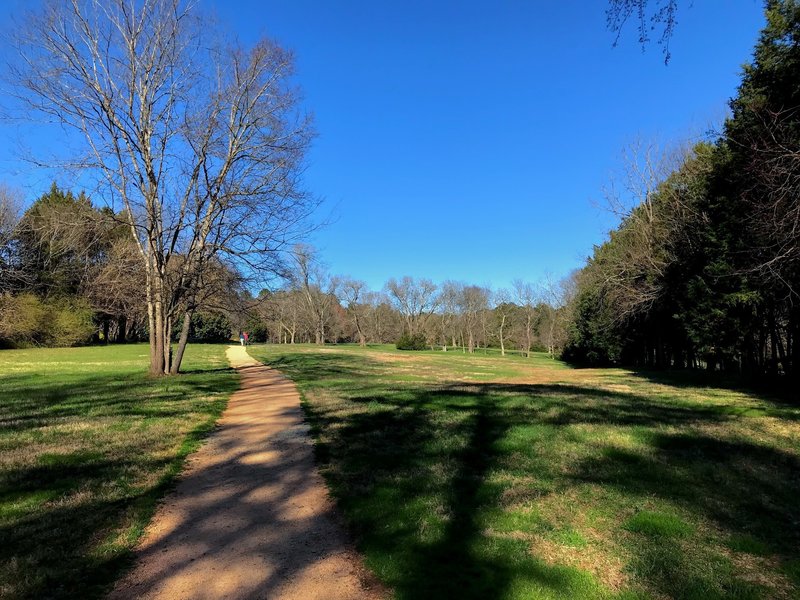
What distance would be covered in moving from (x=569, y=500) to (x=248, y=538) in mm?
3155

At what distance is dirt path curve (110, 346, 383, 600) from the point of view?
3424 millimetres

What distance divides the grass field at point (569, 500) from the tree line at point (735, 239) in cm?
542

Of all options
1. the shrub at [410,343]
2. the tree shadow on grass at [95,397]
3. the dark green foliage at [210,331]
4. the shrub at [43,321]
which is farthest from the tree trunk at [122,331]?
the tree shadow on grass at [95,397]

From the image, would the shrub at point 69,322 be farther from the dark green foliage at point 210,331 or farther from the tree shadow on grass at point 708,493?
the tree shadow on grass at point 708,493

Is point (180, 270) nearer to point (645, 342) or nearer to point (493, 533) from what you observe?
point (493, 533)

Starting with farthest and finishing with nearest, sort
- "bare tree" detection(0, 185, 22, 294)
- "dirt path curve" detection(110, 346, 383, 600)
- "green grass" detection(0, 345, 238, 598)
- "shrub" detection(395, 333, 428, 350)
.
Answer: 1. "shrub" detection(395, 333, 428, 350)
2. "bare tree" detection(0, 185, 22, 294)
3. "green grass" detection(0, 345, 238, 598)
4. "dirt path curve" detection(110, 346, 383, 600)

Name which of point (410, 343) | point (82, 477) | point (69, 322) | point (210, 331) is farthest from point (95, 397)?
point (210, 331)

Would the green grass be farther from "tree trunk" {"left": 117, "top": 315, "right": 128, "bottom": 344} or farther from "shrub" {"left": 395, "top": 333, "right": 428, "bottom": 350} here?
"tree trunk" {"left": 117, "top": 315, "right": 128, "bottom": 344}

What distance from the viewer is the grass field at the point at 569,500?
3.50 m

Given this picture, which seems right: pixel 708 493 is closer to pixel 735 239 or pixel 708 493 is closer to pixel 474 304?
pixel 735 239

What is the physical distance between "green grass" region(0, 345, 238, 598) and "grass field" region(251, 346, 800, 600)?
204 cm

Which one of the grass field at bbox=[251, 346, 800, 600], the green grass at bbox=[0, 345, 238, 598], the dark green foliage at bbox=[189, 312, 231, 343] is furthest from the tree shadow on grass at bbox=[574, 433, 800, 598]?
the dark green foliage at bbox=[189, 312, 231, 343]

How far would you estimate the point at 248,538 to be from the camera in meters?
4.24

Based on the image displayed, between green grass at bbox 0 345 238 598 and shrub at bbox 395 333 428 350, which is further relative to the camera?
shrub at bbox 395 333 428 350
